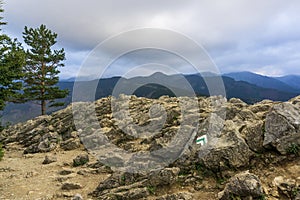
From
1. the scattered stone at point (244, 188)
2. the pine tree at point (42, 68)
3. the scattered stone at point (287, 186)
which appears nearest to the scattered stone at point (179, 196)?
the scattered stone at point (244, 188)

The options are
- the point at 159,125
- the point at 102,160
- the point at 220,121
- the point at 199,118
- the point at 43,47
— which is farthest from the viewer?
the point at 43,47

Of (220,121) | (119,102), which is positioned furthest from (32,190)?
(119,102)

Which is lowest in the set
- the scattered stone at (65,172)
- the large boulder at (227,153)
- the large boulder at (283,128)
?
the scattered stone at (65,172)

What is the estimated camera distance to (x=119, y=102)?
3534 cm

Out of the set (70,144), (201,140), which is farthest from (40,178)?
(201,140)

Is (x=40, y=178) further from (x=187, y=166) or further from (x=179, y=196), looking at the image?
(x=179, y=196)

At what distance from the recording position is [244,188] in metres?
10.3

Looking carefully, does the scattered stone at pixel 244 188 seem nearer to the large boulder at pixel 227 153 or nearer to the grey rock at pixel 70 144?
the large boulder at pixel 227 153

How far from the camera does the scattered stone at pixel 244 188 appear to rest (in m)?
10.3

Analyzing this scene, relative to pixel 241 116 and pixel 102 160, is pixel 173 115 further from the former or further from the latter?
pixel 102 160

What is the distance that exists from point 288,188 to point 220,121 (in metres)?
7.40

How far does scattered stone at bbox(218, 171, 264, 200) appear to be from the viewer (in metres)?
10.3

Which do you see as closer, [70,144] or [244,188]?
[244,188]

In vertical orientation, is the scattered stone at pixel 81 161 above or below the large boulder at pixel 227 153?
below
